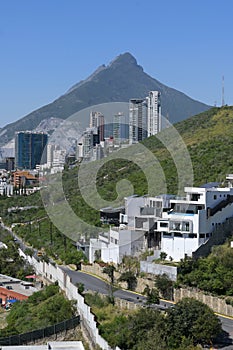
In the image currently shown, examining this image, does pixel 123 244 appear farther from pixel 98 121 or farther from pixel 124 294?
pixel 98 121

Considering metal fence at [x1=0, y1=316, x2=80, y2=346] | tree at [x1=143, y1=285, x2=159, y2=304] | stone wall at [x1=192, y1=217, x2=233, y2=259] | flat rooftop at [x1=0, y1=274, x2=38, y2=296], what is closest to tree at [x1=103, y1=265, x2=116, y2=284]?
tree at [x1=143, y1=285, x2=159, y2=304]

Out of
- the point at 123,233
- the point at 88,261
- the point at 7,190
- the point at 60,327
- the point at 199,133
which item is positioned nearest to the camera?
the point at 60,327

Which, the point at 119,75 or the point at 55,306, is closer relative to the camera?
the point at 55,306

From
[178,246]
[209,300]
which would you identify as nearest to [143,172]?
[178,246]

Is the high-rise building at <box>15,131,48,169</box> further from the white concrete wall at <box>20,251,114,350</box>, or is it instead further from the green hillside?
the white concrete wall at <box>20,251,114,350</box>

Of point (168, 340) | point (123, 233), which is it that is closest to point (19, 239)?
point (123, 233)

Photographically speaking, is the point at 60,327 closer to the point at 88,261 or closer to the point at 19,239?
the point at 88,261
